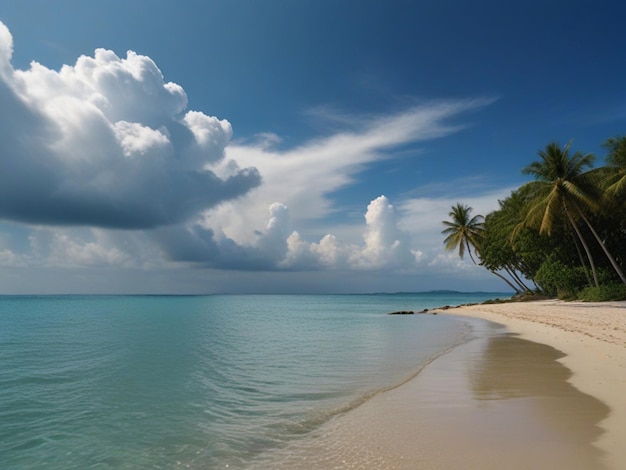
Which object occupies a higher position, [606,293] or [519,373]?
[606,293]

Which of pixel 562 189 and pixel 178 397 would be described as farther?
pixel 562 189

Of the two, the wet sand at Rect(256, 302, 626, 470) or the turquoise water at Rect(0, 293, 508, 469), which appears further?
the turquoise water at Rect(0, 293, 508, 469)

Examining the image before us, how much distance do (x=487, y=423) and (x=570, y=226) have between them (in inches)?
1670

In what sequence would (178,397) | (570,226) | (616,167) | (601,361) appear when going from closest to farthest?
(178,397), (601,361), (616,167), (570,226)

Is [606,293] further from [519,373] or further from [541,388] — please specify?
[541,388]

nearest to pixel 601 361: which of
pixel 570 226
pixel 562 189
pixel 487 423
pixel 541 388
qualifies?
pixel 541 388

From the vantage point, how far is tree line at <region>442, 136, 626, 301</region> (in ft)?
111

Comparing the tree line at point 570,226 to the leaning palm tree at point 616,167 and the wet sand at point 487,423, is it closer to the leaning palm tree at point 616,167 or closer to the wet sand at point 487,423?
the leaning palm tree at point 616,167

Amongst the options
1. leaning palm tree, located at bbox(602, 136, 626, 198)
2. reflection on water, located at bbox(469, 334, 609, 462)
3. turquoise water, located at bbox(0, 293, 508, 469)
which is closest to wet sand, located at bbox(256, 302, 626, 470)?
reflection on water, located at bbox(469, 334, 609, 462)

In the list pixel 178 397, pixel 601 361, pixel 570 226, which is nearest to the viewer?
pixel 178 397

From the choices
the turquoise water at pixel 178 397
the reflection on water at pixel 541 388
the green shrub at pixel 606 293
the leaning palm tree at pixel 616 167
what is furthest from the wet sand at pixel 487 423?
the green shrub at pixel 606 293

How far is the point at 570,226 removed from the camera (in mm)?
41625

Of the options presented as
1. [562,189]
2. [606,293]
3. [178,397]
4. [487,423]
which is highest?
[562,189]

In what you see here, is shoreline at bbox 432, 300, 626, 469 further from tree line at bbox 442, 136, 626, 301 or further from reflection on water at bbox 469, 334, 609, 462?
tree line at bbox 442, 136, 626, 301
